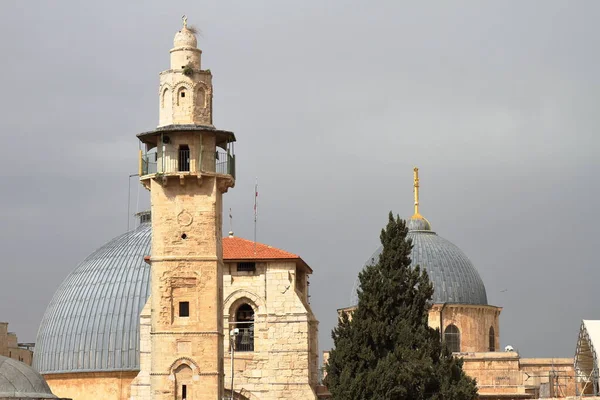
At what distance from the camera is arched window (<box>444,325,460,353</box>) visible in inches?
2330

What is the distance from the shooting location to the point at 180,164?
1668 inches

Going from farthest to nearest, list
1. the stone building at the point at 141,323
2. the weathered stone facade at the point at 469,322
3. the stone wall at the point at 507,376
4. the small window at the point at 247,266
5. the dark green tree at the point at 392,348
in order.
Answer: the weathered stone facade at the point at 469,322
the stone wall at the point at 507,376
the small window at the point at 247,266
the stone building at the point at 141,323
the dark green tree at the point at 392,348

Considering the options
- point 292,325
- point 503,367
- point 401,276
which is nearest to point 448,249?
point 503,367

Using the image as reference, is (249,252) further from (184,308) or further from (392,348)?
(392,348)

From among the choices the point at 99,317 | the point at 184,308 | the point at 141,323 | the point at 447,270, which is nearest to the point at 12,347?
the point at 99,317

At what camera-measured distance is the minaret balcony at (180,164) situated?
4200 centimetres

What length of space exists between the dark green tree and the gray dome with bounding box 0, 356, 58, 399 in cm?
809

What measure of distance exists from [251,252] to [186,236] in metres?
10.1

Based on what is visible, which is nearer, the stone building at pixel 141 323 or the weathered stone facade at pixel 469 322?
the stone building at pixel 141 323

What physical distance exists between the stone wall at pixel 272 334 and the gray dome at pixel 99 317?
25.9 feet

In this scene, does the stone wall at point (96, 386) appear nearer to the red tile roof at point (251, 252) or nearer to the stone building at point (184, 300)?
the stone building at point (184, 300)

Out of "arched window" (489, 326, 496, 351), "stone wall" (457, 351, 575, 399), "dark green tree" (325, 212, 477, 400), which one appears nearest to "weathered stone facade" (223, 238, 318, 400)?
"stone wall" (457, 351, 575, 399)

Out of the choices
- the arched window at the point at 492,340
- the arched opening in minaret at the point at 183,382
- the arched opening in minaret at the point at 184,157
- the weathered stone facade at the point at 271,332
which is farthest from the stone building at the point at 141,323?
the arched window at the point at 492,340

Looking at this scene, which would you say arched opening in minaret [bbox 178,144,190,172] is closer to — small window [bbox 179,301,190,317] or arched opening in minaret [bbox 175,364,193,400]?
small window [bbox 179,301,190,317]
